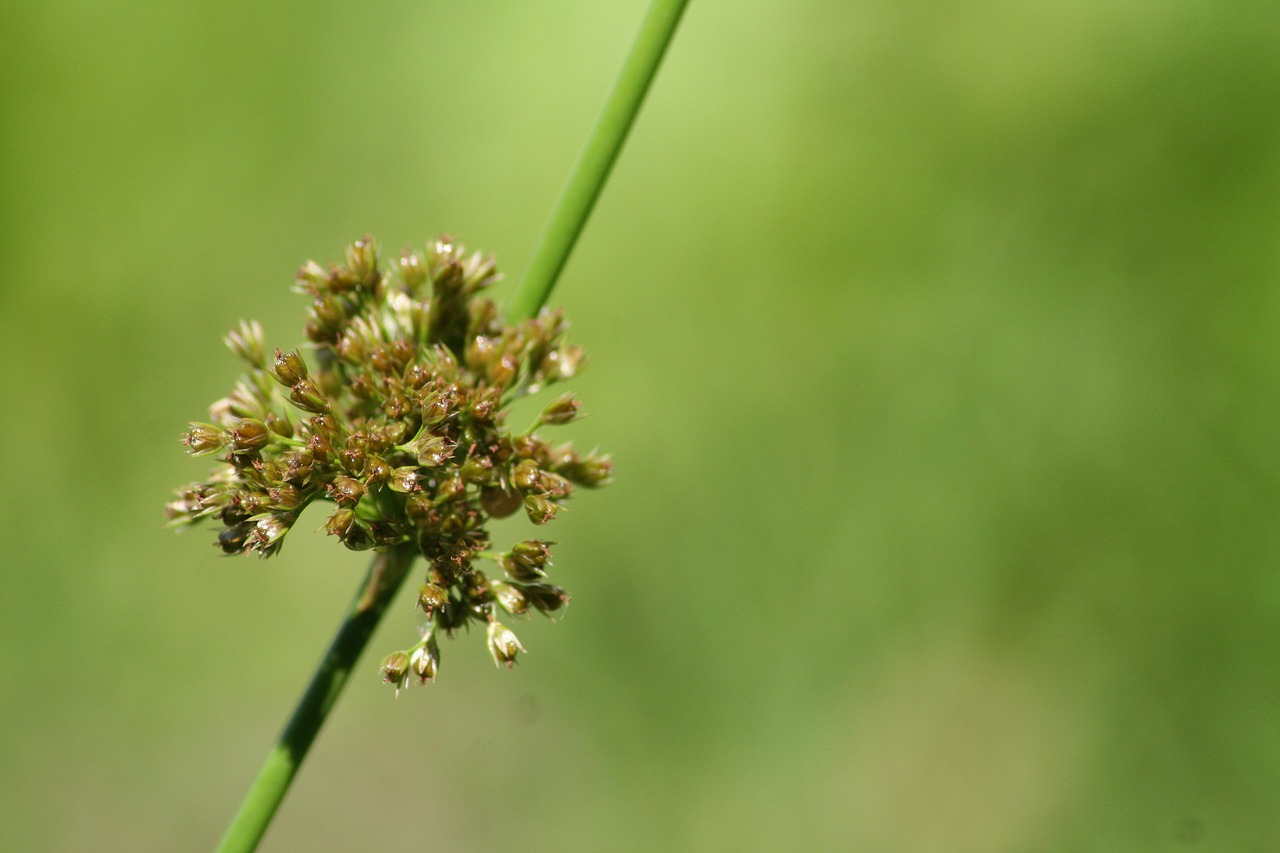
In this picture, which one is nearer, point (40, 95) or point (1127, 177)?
point (1127, 177)

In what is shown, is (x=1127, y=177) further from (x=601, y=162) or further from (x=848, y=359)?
(x=601, y=162)

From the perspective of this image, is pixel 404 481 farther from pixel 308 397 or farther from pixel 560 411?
pixel 560 411

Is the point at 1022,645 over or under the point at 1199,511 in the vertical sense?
under

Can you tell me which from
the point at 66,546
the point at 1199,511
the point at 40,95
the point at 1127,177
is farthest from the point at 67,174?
the point at 1199,511

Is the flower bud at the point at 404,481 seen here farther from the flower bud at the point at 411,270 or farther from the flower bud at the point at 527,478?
the flower bud at the point at 411,270

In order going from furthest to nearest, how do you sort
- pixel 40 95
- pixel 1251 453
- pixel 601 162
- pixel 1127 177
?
pixel 40 95
pixel 1127 177
pixel 1251 453
pixel 601 162

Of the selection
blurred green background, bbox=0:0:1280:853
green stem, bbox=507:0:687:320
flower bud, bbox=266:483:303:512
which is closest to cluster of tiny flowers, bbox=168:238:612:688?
flower bud, bbox=266:483:303:512
